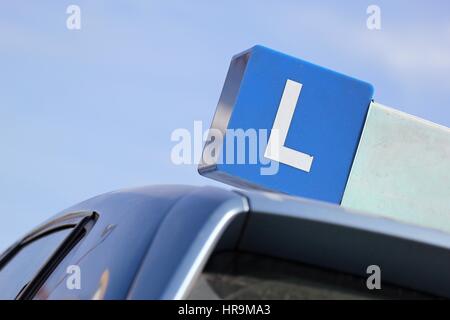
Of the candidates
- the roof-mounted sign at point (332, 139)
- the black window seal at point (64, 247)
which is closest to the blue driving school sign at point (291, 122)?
the roof-mounted sign at point (332, 139)

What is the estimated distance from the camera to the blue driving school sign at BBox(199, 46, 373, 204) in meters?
8.50

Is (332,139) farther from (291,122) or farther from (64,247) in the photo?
(64,247)

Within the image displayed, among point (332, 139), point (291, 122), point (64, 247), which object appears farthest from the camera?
point (332, 139)

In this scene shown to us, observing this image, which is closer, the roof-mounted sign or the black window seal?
the black window seal

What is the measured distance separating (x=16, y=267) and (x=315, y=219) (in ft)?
5.66

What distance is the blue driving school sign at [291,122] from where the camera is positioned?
8500mm

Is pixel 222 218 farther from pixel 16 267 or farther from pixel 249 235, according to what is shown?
pixel 16 267

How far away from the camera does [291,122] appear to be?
348 inches

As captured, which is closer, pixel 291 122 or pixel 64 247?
pixel 64 247

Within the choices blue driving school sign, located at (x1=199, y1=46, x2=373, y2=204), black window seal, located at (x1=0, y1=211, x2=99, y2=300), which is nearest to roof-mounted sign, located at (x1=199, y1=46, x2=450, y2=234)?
blue driving school sign, located at (x1=199, y1=46, x2=373, y2=204)

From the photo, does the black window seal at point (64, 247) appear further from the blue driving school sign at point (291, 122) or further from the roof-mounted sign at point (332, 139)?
the roof-mounted sign at point (332, 139)

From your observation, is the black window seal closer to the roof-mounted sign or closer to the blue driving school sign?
the blue driving school sign

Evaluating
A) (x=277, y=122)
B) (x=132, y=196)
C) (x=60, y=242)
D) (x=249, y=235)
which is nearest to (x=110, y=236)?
(x=132, y=196)

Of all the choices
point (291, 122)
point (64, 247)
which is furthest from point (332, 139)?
point (64, 247)
